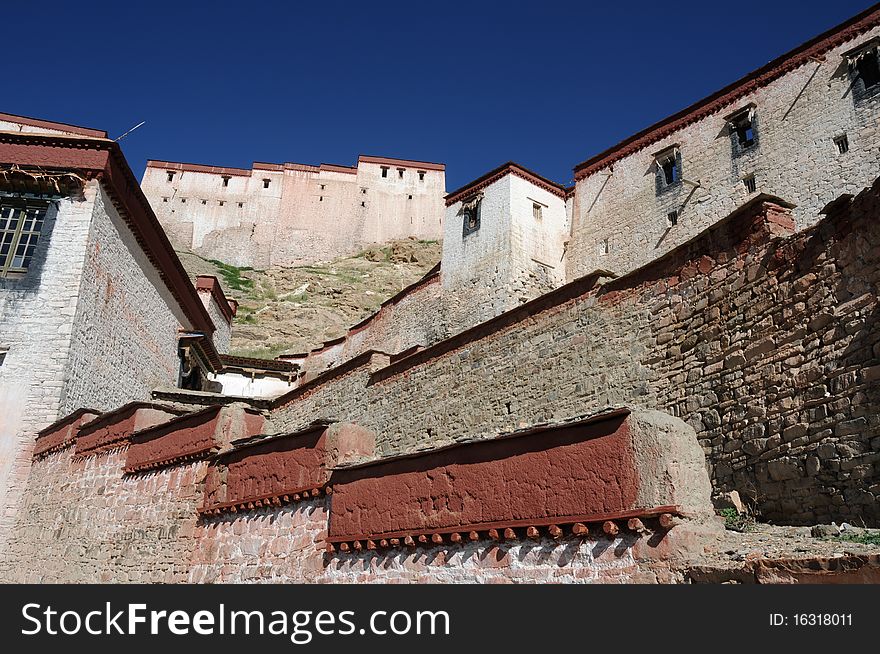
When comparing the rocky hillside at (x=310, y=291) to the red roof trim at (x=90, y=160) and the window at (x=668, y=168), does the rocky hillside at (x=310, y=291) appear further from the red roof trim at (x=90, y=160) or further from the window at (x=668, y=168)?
the window at (x=668, y=168)

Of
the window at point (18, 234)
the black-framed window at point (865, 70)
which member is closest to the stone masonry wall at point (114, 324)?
the window at point (18, 234)

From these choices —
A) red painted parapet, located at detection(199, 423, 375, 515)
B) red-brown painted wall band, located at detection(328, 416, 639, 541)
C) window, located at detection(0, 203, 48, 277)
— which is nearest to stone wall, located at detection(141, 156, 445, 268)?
window, located at detection(0, 203, 48, 277)

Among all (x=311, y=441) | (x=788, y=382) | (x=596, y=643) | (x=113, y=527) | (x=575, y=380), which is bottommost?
(x=596, y=643)

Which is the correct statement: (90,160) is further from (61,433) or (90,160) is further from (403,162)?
(403,162)

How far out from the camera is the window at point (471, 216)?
79.0 ft

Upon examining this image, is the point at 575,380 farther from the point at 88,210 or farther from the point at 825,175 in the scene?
the point at 88,210

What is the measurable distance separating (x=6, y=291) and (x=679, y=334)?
48.3 feet

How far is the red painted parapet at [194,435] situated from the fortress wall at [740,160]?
14.6 m

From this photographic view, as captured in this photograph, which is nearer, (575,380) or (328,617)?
(328,617)

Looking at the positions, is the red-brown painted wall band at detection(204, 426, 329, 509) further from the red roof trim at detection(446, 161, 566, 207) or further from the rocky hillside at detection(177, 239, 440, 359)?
the rocky hillside at detection(177, 239, 440, 359)

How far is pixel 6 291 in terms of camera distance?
16.1 meters

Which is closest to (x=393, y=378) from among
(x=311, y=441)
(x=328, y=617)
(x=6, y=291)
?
(x=311, y=441)

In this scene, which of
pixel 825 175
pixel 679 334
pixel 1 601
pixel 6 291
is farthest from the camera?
pixel 825 175

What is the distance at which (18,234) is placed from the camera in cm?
1661
